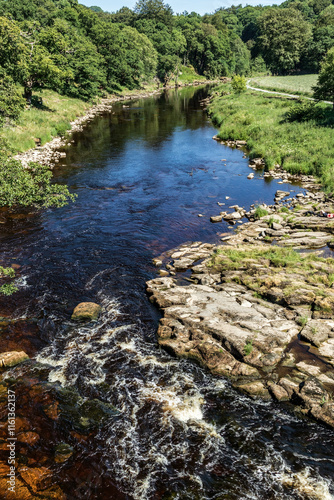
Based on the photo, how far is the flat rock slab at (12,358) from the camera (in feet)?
44.5

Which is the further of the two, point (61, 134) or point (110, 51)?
point (110, 51)

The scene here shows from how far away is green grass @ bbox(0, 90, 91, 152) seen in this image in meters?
41.1

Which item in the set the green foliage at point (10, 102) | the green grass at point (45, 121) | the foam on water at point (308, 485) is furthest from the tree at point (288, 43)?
the foam on water at point (308, 485)

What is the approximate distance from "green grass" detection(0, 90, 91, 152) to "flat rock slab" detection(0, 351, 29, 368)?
985 inches

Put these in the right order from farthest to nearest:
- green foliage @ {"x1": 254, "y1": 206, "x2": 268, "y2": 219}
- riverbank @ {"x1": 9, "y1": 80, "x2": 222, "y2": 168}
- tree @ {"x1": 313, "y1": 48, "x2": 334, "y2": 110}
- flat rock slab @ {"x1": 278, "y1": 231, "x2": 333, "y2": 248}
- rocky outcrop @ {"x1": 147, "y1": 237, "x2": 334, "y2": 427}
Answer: tree @ {"x1": 313, "y1": 48, "x2": 334, "y2": 110}
riverbank @ {"x1": 9, "y1": 80, "x2": 222, "y2": 168}
green foliage @ {"x1": 254, "y1": 206, "x2": 268, "y2": 219}
flat rock slab @ {"x1": 278, "y1": 231, "x2": 333, "y2": 248}
rocky outcrop @ {"x1": 147, "y1": 237, "x2": 334, "y2": 427}

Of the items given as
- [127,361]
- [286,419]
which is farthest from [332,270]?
[127,361]

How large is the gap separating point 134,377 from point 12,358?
17.2 ft

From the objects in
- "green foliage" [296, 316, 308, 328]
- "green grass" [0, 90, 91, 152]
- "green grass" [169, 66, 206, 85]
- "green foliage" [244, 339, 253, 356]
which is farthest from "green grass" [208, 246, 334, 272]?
"green grass" [169, 66, 206, 85]

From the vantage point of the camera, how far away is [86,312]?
16734 mm

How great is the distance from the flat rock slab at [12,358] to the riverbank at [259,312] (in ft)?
20.2

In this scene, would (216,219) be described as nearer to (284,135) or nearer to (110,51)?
(284,135)

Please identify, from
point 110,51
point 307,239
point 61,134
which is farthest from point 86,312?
point 110,51

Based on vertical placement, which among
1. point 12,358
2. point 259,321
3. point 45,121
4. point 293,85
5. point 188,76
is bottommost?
point 12,358

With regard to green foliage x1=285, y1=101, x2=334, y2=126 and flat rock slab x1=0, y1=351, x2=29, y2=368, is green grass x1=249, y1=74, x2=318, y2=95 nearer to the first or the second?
green foliage x1=285, y1=101, x2=334, y2=126
